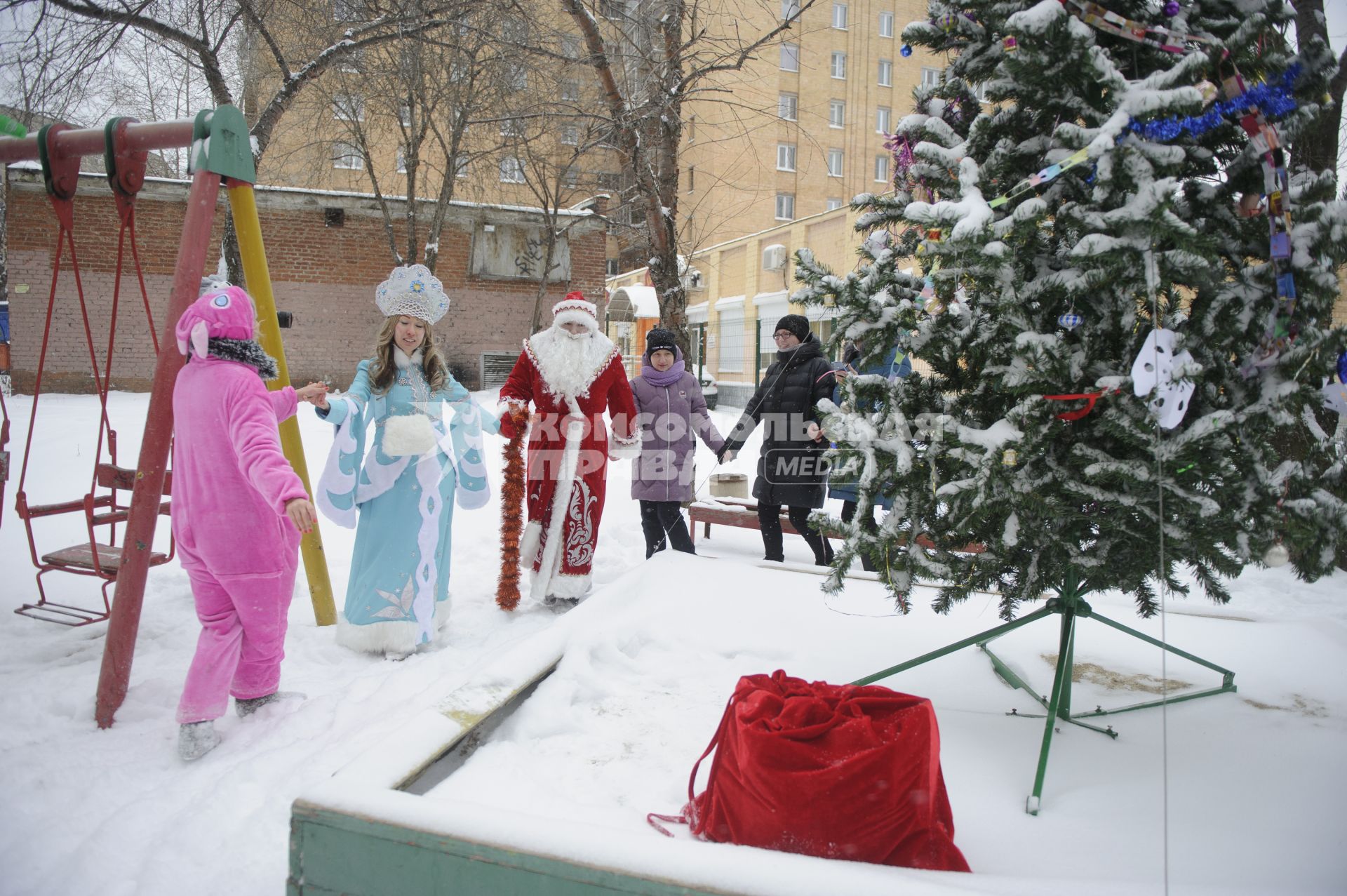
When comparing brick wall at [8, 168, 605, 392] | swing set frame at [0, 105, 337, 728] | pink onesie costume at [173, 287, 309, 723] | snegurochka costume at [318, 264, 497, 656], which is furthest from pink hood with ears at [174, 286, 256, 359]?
brick wall at [8, 168, 605, 392]

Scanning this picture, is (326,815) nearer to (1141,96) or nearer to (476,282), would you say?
(1141,96)

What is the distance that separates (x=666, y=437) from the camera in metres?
5.56

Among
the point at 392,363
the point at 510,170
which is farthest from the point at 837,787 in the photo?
the point at 510,170

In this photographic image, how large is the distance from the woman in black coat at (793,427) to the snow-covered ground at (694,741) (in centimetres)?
153

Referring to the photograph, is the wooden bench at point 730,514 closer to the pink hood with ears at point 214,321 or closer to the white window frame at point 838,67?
the pink hood with ears at point 214,321

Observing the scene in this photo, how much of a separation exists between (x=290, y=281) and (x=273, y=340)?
468 inches

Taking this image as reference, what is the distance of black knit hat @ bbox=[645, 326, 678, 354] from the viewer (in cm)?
539

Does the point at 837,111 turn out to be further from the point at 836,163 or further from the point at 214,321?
the point at 214,321

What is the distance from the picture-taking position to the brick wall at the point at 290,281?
1248cm

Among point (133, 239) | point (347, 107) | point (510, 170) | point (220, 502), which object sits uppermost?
point (347, 107)

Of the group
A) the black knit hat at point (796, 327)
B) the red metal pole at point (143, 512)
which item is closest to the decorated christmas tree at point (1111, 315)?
the red metal pole at point (143, 512)

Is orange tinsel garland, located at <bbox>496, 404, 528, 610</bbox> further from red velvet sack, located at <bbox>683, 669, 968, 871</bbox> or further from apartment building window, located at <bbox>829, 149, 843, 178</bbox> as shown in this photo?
apartment building window, located at <bbox>829, 149, 843, 178</bbox>

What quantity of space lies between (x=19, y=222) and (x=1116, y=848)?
16126 millimetres

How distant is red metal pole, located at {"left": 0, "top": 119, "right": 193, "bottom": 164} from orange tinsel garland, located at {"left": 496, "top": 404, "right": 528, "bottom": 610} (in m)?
2.11
